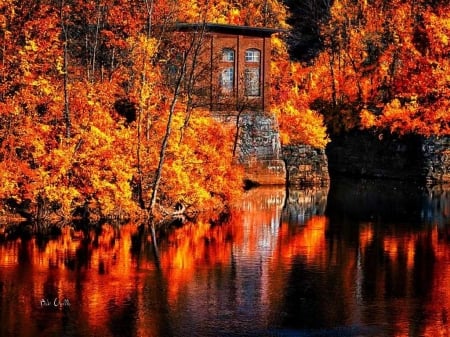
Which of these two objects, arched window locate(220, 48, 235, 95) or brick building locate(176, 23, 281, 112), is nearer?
brick building locate(176, 23, 281, 112)

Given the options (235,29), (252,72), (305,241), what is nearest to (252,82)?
(252,72)

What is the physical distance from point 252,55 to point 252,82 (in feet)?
5.67

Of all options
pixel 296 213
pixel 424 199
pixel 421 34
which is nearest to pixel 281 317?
pixel 296 213

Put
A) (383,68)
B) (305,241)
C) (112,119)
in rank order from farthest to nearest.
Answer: (383,68) < (112,119) < (305,241)

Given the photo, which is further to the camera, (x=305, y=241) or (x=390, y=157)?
(x=390, y=157)

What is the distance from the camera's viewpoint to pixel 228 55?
5434cm

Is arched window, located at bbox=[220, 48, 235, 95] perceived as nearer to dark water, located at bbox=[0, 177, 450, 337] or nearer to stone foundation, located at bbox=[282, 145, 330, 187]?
stone foundation, located at bbox=[282, 145, 330, 187]

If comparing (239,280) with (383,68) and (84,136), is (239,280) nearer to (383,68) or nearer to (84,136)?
(84,136)

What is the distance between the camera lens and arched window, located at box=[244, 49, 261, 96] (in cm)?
5462

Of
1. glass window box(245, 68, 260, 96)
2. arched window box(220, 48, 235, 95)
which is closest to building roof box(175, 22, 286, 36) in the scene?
arched window box(220, 48, 235, 95)

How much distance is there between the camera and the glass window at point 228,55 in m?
54.1

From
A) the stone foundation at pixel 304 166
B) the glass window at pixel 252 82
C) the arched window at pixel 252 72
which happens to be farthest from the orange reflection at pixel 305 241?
the arched window at pixel 252 72

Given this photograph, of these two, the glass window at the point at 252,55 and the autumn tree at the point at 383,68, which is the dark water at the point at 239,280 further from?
the autumn tree at the point at 383,68

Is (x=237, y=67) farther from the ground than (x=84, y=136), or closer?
farther from the ground
